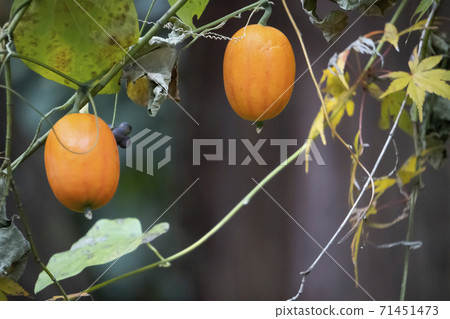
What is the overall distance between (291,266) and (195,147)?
192mm

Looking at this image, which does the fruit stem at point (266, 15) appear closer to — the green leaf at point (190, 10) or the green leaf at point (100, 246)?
the green leaf at point (190, 10)

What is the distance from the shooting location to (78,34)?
470mm

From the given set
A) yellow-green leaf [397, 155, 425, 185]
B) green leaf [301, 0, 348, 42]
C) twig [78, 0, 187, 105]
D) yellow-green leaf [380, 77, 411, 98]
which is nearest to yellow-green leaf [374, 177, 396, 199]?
yellow-green leaf [397, 155, 425, 185]

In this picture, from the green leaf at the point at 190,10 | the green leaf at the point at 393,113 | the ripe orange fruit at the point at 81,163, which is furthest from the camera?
the green leaf at the point at 393,113

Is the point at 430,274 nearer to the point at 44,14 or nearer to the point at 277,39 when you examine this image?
the point at 277,39

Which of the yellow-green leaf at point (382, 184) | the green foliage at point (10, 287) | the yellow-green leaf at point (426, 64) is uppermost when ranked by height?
the yellow-green leaf at point (426, 64)

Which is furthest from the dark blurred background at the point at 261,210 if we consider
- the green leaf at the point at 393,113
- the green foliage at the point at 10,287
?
the green foliage at the point at 10,287

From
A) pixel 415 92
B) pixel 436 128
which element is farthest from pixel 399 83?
pixel 436 128

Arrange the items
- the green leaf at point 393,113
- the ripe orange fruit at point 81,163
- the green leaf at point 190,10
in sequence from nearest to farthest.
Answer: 1. the ripe orange fruit at point 81,163
2. the green leaf at point 190,10
3. the green leaf at point 393,113

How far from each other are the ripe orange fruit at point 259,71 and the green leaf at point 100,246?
21 centimetres

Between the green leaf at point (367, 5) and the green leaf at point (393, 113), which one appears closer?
the green leaf at point (367, 5)

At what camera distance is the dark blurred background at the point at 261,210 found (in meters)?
0.67

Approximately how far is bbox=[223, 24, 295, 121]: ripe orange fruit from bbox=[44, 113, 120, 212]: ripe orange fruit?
11 cm
